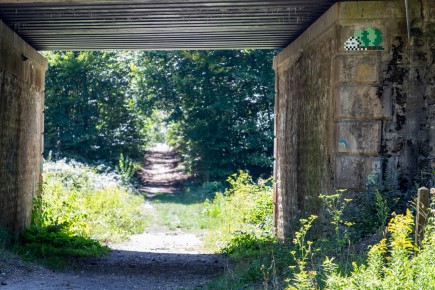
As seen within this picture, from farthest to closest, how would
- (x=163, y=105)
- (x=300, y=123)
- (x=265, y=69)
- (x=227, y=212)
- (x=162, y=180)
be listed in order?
(x=162, y=180), (x=163, y=105), (x=265, y=69), (x=227, y=212), (x=300, y=123)

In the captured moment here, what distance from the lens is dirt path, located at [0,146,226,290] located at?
400 inches

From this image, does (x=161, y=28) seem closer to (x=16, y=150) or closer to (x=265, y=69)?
(x=16, y=150)

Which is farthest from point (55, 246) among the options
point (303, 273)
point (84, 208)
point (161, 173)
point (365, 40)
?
point (161, 173)

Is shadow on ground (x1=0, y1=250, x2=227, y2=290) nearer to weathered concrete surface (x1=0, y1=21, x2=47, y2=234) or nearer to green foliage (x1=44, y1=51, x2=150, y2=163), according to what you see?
weathered concrete surface (x1=0, y1=21, x2=47, y2=234)

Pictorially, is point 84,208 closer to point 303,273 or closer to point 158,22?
point 158,22

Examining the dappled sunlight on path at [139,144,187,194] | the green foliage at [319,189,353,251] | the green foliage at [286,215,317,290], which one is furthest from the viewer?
the dappled sunlight on path at [139,144,187,194]

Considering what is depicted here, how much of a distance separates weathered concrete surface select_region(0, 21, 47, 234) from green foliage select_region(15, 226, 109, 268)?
1.13 ft

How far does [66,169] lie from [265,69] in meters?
10.4

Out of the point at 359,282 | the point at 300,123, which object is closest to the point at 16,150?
the point at 300,123

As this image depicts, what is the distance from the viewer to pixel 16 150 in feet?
43.4

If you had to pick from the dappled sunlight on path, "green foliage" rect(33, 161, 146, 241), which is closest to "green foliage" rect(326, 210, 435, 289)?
"green foliage" rect(33, 161, 146, 241)

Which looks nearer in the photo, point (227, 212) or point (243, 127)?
point (227, 212)

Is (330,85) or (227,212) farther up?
(330,85)

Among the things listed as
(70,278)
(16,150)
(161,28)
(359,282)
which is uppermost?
(161,28)
